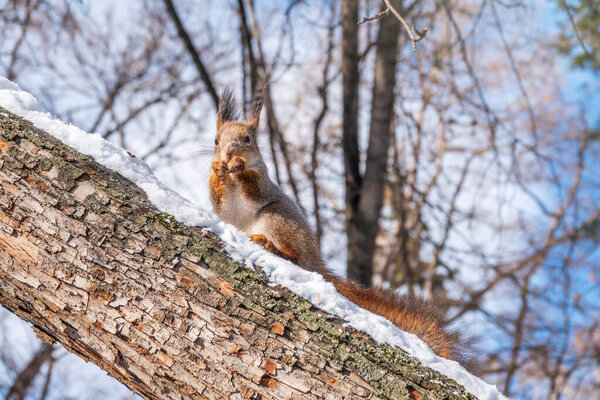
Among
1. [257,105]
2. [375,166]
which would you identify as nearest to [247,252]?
[257,105]

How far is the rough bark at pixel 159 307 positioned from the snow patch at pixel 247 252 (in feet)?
0.18

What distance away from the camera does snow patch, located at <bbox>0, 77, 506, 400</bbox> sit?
1.57 meters

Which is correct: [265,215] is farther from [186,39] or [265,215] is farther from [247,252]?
[186,39]

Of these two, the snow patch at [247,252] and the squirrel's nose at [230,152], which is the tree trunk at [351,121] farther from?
the snow patch at [247,252]

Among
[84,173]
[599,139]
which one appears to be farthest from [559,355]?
[84,173]

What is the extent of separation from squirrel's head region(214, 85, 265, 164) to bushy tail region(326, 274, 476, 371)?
849mm

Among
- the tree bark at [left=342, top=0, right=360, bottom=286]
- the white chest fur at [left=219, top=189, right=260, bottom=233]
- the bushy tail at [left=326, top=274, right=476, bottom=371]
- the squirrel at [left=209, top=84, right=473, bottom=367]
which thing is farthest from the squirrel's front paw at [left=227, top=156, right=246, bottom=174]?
the tree bark at [left=342, top=0, right=360, bottom=286]

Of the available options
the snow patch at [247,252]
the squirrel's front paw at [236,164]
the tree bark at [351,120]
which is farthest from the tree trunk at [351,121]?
the snow patch at [247,252]

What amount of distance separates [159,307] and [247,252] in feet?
1.12

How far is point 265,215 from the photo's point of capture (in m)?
2.47

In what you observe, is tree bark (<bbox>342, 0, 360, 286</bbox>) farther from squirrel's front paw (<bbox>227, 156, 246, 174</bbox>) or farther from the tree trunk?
squirrel's front paw (<bbox>227, 156, 246, 174</bbox>)

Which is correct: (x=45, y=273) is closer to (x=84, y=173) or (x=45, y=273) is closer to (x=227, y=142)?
(x=84, y=173)

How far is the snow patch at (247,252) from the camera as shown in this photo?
157cm

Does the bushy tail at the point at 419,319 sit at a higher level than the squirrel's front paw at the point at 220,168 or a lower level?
lower
